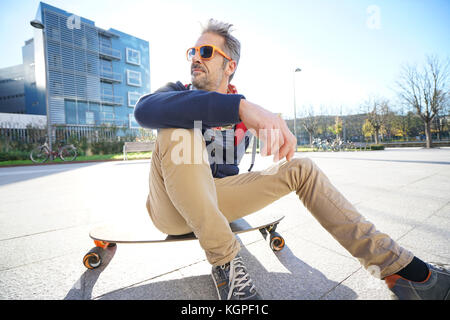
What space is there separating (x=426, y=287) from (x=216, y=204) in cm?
94

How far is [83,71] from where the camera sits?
1973 centimetres

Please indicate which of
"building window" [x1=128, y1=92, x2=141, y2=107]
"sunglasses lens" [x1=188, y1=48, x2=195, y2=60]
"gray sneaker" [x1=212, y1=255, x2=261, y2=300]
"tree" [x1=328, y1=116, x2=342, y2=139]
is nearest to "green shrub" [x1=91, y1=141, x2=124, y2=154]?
"building window" [x1=128, y1=92, x2=141, y2=107]

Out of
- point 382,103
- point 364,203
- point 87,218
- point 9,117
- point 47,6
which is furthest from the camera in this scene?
point 382,103

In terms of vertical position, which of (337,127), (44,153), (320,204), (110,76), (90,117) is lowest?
(320,204)

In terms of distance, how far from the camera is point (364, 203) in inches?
107

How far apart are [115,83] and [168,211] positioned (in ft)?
84.1

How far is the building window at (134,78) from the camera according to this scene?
23.8 meters

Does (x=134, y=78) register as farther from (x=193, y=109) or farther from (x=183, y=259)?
(x=193, y=109)

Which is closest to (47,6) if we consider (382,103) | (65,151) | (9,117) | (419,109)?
(9,117)

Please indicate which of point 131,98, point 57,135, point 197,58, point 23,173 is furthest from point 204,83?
point 131,98

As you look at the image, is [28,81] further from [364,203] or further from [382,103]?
[382,103]

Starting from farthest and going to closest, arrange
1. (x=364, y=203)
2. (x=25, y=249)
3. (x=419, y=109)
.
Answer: (x=419, y=109), (x=364, y=203), (x=25, y=249)

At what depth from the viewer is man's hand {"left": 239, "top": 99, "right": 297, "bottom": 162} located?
98 centimetres

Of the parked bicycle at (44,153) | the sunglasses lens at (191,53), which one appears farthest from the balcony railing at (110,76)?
the sunglasses lens at (191,53)
